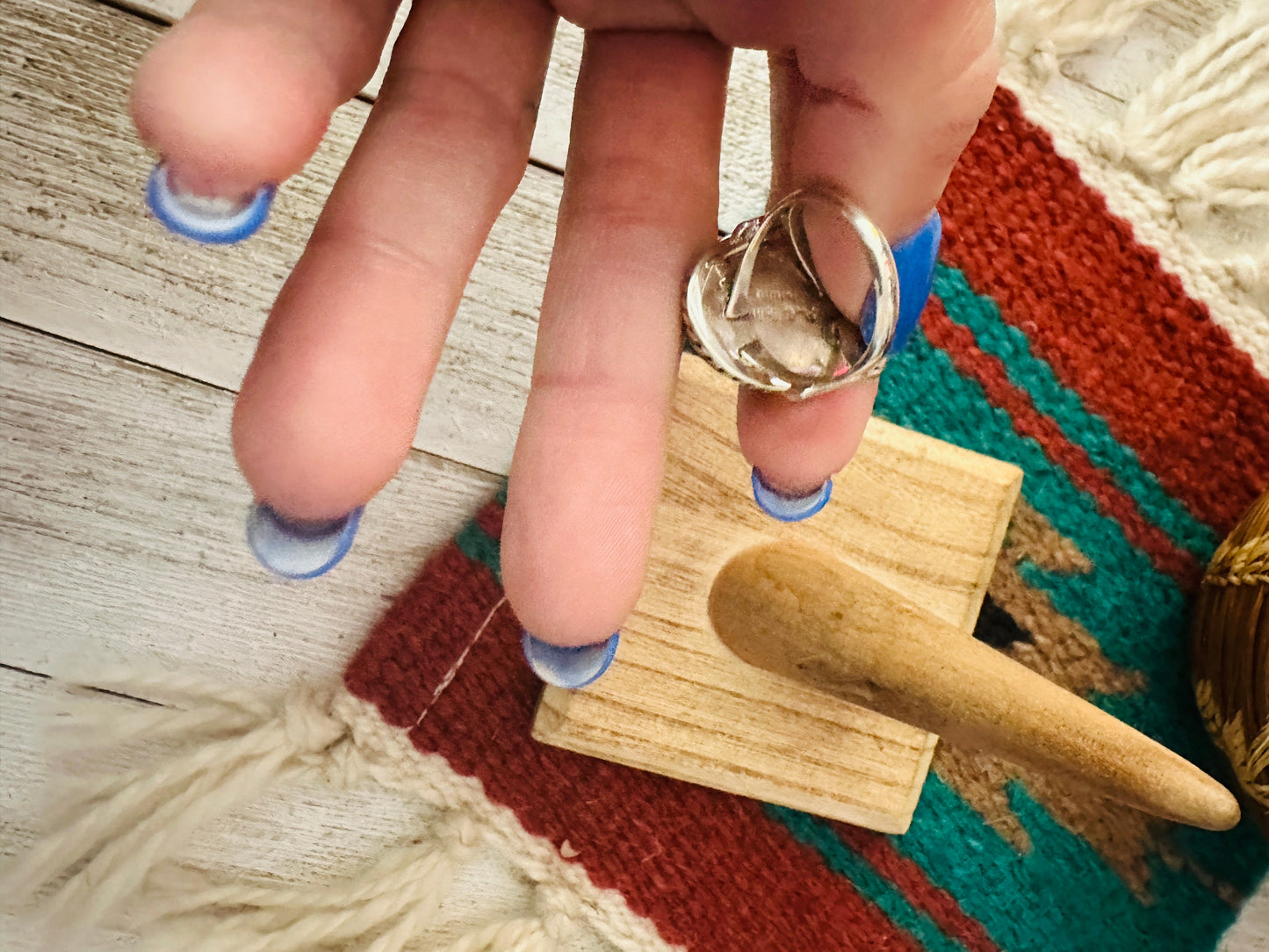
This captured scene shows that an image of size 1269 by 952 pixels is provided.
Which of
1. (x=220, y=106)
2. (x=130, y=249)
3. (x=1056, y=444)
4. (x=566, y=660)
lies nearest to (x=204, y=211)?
(x=220, y=106)

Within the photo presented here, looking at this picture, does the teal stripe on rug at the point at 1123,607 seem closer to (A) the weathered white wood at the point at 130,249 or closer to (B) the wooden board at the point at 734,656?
(B) the wooden board at the point at 734,656

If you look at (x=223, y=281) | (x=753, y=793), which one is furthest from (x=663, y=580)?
(x=223, y=281)

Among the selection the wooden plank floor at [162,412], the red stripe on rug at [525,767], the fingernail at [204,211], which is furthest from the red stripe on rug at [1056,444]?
the fingernail at [204,211]

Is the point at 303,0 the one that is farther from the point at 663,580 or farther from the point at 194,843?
the point at 194,843

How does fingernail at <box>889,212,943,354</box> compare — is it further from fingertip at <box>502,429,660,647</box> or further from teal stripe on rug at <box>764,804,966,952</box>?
teal stripe on rug at <box>764,804,966,952</box>

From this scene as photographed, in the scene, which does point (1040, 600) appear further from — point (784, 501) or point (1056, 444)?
point (784, 501)
